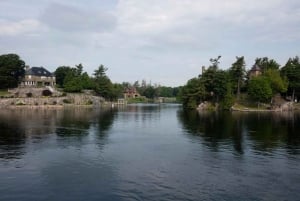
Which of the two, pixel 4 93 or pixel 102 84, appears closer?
pixel 4 93

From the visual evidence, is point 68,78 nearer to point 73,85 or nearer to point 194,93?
point 73,85

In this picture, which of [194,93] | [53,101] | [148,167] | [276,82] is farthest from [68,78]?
[148,167]

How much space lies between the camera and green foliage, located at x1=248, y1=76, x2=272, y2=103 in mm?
135750

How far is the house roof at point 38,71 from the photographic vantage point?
584 ft

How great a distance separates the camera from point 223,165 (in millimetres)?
35062

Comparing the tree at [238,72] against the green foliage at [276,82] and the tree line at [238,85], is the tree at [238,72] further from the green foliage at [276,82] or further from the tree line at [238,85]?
the green foliage at [276,82]

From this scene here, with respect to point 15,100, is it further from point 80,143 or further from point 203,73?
point 80,143

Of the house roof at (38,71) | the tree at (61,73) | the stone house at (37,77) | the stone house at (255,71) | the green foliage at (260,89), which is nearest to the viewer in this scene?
the green foliage at (260,89)

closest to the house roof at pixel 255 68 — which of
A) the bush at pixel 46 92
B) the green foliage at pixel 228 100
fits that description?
the green foliage at pixel 228 100

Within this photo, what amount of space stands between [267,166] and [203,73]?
121575 mm

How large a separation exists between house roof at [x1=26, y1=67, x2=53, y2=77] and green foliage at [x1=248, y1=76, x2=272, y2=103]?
108 m

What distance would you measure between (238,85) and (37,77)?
103 metres

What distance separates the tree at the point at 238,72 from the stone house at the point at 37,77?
316 ft

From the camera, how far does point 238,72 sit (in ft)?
506
